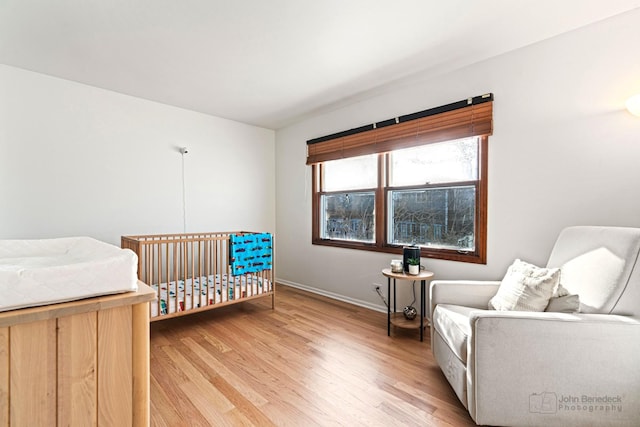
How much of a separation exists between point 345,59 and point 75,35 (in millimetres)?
1963

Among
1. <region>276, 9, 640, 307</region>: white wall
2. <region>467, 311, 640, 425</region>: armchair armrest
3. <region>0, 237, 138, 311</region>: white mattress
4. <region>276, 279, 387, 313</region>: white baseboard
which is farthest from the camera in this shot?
<region>276, 279, 387, 313</region>: white baseboard

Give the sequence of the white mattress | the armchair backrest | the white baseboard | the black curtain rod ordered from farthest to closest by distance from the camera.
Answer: the white baseboard
the black curtain rod
the armchair backrest
the white mattress

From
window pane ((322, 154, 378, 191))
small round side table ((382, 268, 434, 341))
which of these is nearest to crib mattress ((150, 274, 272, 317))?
small round side table ((382, 268, 434, 341))

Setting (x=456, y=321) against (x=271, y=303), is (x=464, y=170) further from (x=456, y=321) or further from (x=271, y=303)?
(x=271, y=303)

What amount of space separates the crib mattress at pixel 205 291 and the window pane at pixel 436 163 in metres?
1.84

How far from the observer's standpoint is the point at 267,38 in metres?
2.06

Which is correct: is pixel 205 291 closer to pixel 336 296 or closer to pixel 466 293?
pixel 336 296

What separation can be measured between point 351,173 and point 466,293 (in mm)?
1925

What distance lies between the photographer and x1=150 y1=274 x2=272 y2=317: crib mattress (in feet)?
8.17

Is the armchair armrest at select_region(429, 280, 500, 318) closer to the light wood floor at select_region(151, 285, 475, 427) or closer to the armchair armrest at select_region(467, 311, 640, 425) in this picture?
the light wood floor at select_region(151, 285, 475, 427)

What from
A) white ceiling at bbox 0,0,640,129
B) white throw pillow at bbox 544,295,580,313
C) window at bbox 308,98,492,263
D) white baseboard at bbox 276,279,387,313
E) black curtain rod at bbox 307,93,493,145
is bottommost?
white baseboard at bbox 276,279,387,313

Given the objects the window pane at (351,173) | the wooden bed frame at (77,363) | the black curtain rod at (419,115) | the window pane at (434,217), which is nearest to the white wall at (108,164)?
the window pane at (351,173)

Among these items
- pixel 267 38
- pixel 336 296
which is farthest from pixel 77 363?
pixel 336 296

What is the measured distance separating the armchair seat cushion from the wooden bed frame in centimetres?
144
